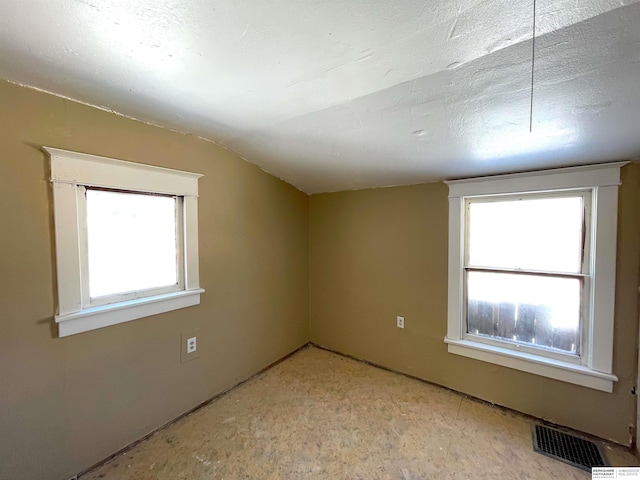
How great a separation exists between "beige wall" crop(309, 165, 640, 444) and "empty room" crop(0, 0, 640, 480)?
21mm

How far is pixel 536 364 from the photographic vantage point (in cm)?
195

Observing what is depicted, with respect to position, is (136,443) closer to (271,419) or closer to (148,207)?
(271,419)

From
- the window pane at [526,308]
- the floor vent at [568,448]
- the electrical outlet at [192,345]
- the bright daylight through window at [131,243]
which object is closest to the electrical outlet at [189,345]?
the electrical outlet at [192,345]

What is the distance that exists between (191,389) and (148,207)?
4.50 ft

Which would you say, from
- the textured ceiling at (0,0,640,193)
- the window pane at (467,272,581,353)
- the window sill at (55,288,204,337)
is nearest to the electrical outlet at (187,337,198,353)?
the window sill at (55,288,204,337)

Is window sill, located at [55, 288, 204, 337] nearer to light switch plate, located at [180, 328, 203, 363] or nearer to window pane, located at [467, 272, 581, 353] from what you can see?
light switch plate, located at [180, 328, 203, 363]

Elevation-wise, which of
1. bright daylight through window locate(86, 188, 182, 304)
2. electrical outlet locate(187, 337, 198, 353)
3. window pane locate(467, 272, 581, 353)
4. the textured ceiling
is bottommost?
electrical outlet locate(187, 337, 198, 353)

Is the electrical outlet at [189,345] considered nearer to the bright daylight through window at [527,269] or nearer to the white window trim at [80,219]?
the white window trim at [80,219]

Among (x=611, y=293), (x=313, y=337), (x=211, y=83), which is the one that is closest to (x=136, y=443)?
(x=313, y=337)

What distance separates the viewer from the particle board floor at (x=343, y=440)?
1.55 metres

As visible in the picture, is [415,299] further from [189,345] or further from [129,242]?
[129,242]

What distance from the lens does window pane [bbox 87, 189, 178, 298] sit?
160 centimetres

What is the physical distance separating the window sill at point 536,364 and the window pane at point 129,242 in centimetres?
235

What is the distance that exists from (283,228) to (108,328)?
63.8 inches
